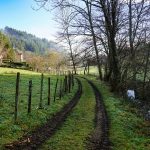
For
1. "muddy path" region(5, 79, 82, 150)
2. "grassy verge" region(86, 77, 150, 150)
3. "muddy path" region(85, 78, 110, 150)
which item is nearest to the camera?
"muddy path" region(5, 79, 82, 150)

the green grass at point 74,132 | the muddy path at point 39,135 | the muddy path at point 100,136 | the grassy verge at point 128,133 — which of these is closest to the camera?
the muddy path at point 39,135

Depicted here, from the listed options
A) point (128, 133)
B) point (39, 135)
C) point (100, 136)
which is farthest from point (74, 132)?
point (128, 133)

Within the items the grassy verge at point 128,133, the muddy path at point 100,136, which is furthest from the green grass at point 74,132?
the grassy verge at point 128,133

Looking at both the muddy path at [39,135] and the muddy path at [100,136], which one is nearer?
the muddy path at [39,135]

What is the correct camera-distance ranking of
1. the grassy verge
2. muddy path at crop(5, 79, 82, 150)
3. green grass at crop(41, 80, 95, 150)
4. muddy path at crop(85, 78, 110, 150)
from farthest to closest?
the grassy verge
muddy path at crop(85, 78, 110, 150)
green grass at crop(41, 80, 95, 150)
muddy path at crop(5, 79, 82, 150)

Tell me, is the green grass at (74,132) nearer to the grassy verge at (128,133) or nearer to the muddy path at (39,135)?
the muddy path at (39,135)

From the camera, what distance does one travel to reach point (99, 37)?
51031 mm

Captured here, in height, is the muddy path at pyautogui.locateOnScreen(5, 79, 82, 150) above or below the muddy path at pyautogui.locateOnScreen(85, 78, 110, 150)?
above

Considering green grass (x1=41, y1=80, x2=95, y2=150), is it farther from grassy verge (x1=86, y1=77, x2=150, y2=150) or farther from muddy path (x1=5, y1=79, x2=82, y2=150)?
grassy verge (x1=86, y1=77, x2=150, y2=150)

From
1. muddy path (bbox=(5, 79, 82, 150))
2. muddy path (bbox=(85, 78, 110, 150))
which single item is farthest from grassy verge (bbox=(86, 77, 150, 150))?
muddy path (bbox=(5, 79, 82, 150))

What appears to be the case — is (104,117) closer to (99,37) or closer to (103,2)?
(103,2)

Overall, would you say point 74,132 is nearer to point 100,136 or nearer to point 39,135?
point 100,136

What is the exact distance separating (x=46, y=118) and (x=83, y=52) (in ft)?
106

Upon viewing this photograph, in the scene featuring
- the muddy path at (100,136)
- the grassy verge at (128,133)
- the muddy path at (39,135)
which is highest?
the muddy path at (39,135)
